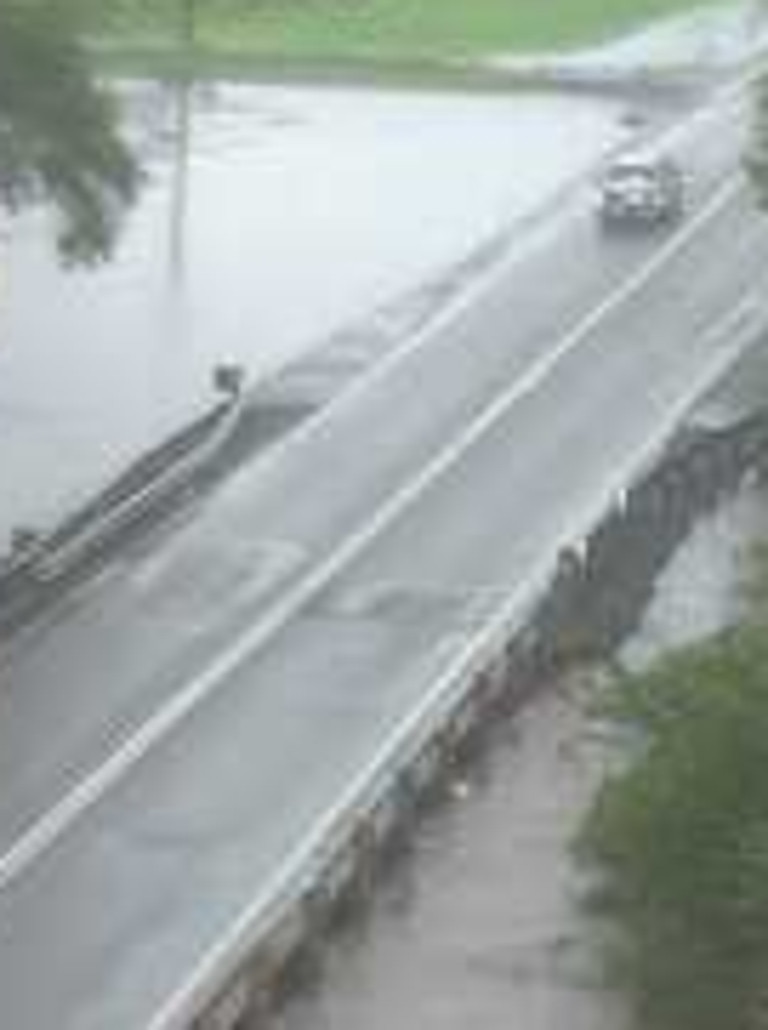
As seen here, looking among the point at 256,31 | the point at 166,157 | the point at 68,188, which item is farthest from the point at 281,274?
the point at 256,31

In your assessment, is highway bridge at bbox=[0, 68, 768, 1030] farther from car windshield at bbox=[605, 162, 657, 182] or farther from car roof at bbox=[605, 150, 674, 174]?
car roof at bbox=[605, 150, 674, 174]

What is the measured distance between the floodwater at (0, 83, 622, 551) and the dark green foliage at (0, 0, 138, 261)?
451cm

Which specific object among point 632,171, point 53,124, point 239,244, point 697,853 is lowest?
point 239,244

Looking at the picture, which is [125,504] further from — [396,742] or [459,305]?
[459,305]

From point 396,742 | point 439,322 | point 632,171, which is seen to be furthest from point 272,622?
point 632,171

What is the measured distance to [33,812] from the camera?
38594 millimetres

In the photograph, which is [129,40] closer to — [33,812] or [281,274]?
[281,274]

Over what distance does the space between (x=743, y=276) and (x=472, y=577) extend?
64.7ft

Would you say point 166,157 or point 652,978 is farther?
point 166,157

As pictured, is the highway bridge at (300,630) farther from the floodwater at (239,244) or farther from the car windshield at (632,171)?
the car windshield at (632,171)

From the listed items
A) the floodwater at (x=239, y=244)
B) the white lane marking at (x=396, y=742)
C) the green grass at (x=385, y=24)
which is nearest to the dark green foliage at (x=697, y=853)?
the white lane marking at (x=396, y=742)

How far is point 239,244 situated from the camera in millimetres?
72188

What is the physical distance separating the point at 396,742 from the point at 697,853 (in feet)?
36.0

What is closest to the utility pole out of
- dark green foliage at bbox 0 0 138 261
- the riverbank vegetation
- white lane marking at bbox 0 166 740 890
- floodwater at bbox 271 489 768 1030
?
white lane marking at bbox 0 166 740 890
